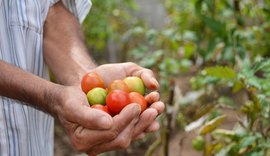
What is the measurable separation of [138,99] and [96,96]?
114 millimetres

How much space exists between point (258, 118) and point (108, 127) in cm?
89

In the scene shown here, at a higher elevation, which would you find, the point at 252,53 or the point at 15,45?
the point at 15,45

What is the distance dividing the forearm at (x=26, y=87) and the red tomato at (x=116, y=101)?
13 centimetres

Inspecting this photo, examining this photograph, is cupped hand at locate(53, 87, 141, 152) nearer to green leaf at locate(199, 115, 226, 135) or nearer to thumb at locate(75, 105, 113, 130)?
thumb at locate(75, 105, 113, 130)

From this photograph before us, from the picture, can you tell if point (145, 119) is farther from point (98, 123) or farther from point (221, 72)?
point (221, 72)

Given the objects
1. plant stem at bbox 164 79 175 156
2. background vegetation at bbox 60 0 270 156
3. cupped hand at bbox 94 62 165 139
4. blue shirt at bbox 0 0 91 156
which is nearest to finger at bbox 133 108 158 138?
cupped hand at bbox 94 62 165 139

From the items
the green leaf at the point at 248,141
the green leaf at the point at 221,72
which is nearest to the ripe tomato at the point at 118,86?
the green leaf at the point at 221,72

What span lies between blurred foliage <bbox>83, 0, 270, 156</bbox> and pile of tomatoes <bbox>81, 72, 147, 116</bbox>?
1.37 ft

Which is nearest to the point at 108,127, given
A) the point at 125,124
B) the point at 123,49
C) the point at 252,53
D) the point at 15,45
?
the point at 125,124

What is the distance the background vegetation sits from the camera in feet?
5.71

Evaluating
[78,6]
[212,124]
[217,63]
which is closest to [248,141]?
[212,124]

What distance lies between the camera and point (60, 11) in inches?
66.1

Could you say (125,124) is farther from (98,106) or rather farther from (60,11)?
(60,11)

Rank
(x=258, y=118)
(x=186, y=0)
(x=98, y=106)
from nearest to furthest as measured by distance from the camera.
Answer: (x=98, y=106) < (x=258, y=118) < (x=186, y=0)
